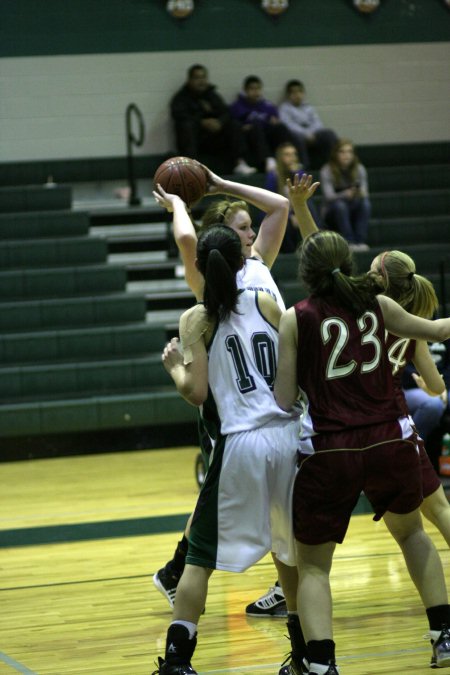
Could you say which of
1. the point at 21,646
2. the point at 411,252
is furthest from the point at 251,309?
the point at 411,252

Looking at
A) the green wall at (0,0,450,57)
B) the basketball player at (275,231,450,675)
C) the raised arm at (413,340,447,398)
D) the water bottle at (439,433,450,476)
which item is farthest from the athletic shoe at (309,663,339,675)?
the green wall at (0,0,450,57)

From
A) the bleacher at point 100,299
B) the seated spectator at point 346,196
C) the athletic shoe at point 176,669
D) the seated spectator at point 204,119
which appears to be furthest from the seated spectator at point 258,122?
the athletic shoe at point 176,669

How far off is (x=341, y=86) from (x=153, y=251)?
9.30 feet

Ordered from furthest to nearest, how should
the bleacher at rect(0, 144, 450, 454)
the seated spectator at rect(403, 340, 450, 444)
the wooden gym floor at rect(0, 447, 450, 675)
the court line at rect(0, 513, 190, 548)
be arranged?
the bleacher at rect(0, 144, 450, 454), the seated spectator at rect(403, 340, 450, 444), the court line at rect(0, 513, 190, 548), the wooden gym floor at rect(0, 447, 450, 675)

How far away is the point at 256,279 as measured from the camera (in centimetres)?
395

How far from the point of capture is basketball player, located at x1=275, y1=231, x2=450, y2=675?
353 cm

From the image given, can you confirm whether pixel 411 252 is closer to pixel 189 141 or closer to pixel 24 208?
pixel 189 141

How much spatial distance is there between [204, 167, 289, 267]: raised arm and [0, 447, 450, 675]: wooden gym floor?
142 centimetres

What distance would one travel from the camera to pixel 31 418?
9.05m

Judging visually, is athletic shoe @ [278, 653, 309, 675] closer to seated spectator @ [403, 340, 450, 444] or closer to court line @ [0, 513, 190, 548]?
court line @ [0, 513, 190, 548]

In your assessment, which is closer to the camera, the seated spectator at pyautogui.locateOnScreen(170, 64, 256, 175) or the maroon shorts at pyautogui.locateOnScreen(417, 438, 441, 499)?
the maroon shorts at pyautogui.locateOnScreen(417, 438, 441, 499)

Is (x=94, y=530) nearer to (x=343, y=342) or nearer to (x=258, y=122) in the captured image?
(x=343, y=342)

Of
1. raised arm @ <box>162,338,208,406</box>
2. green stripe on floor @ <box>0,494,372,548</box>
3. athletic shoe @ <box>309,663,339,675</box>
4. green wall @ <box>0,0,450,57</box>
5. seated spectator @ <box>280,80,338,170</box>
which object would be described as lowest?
green stripe on floor @ <box>0,494,372,548</box>

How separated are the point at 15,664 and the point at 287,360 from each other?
156 centimetres
